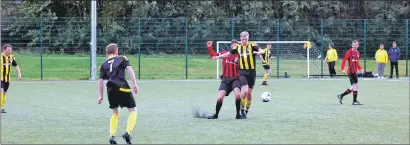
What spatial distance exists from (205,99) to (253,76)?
17.5 feet

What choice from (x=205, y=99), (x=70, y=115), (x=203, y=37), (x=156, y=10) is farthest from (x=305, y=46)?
(x=70, y=115)

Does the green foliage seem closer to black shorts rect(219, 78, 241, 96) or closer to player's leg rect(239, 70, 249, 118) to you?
player's leg rect(239, 70, 249, 118)

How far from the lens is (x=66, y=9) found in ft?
155

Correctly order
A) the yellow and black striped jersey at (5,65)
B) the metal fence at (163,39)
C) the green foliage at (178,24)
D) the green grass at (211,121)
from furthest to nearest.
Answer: the green foliage at (178,24) → the metal fence at (163,39) → the yellow and black striped jersey at (5,65) → the green grass at (211,121)

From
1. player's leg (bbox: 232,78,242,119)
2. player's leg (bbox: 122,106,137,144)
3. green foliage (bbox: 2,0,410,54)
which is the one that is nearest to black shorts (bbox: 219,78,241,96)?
player's leg (bbox: 232,78,242,119)

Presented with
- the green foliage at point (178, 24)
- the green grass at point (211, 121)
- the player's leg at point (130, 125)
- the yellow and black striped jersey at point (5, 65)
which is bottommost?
the green grass at point (211, 121)

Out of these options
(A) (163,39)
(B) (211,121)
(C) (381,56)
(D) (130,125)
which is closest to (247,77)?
(B) (211,121)

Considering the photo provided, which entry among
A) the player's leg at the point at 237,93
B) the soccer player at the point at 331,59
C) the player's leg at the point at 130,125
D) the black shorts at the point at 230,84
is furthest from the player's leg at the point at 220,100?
the soccer player at the point at 331,59

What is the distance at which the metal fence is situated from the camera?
37.2m

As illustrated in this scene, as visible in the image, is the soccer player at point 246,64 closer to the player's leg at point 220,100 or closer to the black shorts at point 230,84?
the black shorts at point 230,84

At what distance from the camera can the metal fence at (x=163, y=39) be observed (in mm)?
37219

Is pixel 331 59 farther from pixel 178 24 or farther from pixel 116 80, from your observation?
pixel 116 80

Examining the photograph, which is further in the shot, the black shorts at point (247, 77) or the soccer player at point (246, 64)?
the black shorts at point (247, 77)

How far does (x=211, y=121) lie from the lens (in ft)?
47.3
